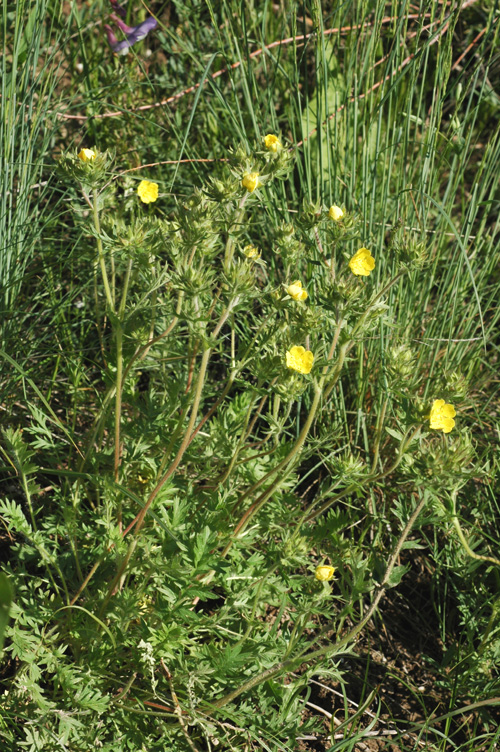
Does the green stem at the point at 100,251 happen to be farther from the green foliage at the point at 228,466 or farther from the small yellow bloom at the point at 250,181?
the small yellow bloom at the point at 250,181

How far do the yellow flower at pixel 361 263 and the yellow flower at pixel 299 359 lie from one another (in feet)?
0.84

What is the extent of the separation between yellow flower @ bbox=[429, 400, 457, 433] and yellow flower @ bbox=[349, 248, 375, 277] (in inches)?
12.5

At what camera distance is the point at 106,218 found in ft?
4.90

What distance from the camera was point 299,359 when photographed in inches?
52.6

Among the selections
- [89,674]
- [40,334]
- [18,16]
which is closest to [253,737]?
[89,674]

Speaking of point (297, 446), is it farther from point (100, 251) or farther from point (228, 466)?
point (100, 251)

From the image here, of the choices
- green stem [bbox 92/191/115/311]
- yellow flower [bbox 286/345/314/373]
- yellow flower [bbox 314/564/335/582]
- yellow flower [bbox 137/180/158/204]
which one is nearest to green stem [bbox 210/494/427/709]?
yellow flower [bbox 314/564/335/582]

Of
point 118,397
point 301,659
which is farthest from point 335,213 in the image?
point 301,659

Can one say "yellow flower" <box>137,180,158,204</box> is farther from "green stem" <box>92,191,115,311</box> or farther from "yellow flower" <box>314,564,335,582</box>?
"yellow flower" <box>314,564,335,582</box>

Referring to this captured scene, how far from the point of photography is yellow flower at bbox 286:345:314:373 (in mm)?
1326

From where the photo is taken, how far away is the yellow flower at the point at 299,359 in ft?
4.35

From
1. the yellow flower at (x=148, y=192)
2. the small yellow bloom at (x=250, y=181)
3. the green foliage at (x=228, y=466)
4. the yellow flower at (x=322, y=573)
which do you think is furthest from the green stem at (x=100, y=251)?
the yellow flower at (x=322, y=573)

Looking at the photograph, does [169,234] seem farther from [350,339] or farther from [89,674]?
[89,674]

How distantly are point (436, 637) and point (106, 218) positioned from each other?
4.56 feet
